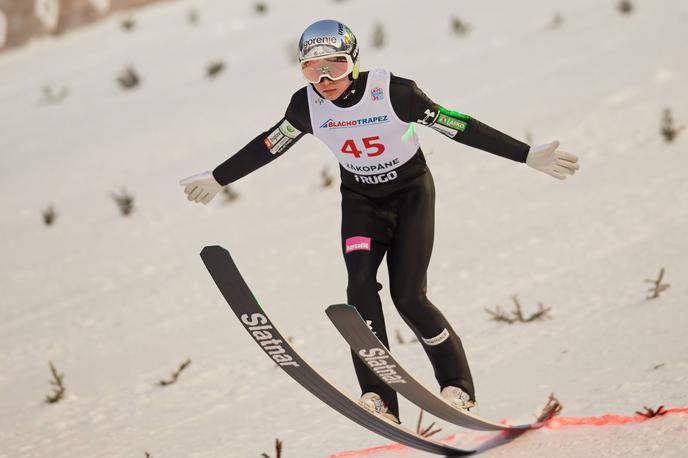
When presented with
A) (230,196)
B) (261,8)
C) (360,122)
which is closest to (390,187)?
(360,122)

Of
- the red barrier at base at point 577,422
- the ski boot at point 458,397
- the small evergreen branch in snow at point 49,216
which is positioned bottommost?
the red barrier at base at point 577,422

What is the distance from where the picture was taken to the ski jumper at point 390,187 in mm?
4090

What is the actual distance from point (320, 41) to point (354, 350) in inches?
53.1

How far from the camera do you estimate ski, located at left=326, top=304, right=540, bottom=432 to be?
12.3ft

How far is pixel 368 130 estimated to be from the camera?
4.08 metres

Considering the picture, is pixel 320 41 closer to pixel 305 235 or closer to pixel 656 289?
pixel 656 289

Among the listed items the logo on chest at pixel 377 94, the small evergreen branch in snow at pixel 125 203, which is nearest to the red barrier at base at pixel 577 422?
the logo on chest at pixel 377 94

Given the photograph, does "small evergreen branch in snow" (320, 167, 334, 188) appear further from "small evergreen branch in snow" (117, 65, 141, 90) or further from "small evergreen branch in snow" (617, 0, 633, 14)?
"small evergreen branch in snow" (617, 0, 633, 14)

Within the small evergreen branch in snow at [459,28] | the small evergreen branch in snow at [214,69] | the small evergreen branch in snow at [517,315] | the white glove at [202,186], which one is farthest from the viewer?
the small evergreen branch in snow at [214,69]

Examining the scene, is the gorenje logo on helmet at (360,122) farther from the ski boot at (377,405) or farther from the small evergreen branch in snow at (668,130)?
the small evergreen branch in snow at (668,130)

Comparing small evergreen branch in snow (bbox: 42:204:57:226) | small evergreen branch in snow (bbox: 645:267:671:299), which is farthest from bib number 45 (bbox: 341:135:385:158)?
small evergreen branch in snow (bbox: 42:204:57:226)

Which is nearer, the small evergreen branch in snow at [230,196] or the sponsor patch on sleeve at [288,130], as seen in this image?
the sponsor patch on sleeve at [288,130]

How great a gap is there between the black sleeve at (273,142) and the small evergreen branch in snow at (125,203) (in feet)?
22.7

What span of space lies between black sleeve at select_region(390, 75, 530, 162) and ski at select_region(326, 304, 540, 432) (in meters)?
0.96
